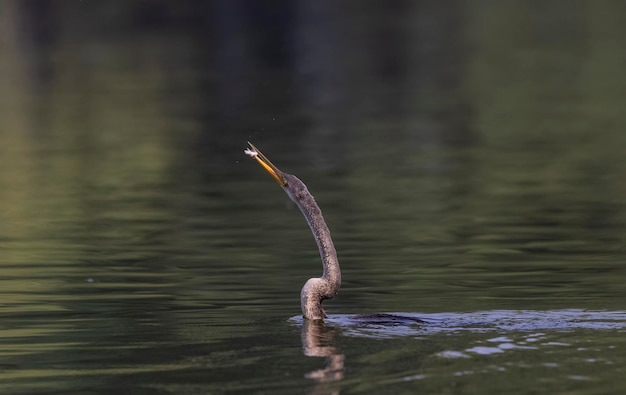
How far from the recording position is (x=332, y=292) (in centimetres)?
1308

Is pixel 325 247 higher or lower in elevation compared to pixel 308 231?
lower

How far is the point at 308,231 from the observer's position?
19.9m

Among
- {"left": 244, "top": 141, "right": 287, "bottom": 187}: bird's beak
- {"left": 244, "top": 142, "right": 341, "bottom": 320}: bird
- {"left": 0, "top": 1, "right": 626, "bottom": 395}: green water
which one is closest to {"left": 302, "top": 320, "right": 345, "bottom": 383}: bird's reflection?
{"left": 0, "top": 1, "right": 626, "bottom": 395}: green water

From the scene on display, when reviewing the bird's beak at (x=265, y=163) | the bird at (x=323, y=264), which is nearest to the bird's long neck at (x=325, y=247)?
the bird at (x=323, y=264)

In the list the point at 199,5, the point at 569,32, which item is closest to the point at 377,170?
the point at 569,32

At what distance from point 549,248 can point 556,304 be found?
3.81 metres

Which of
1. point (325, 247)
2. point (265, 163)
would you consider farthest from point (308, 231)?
point (265, 163)

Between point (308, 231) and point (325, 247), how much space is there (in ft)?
22.0

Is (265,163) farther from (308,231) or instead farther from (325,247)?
(308,231)

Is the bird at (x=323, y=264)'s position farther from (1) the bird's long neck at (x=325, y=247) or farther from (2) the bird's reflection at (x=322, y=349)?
(2) the bird's reflection at (x=322, y=349)

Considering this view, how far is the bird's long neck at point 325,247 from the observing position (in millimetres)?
13078

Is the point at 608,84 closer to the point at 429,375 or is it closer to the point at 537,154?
the point at 537,154

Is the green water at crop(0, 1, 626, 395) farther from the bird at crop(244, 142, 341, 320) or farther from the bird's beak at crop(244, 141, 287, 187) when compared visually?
the bird's beak at crop(244, 141, 287, 187)

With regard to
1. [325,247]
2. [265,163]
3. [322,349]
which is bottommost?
[322,349]
